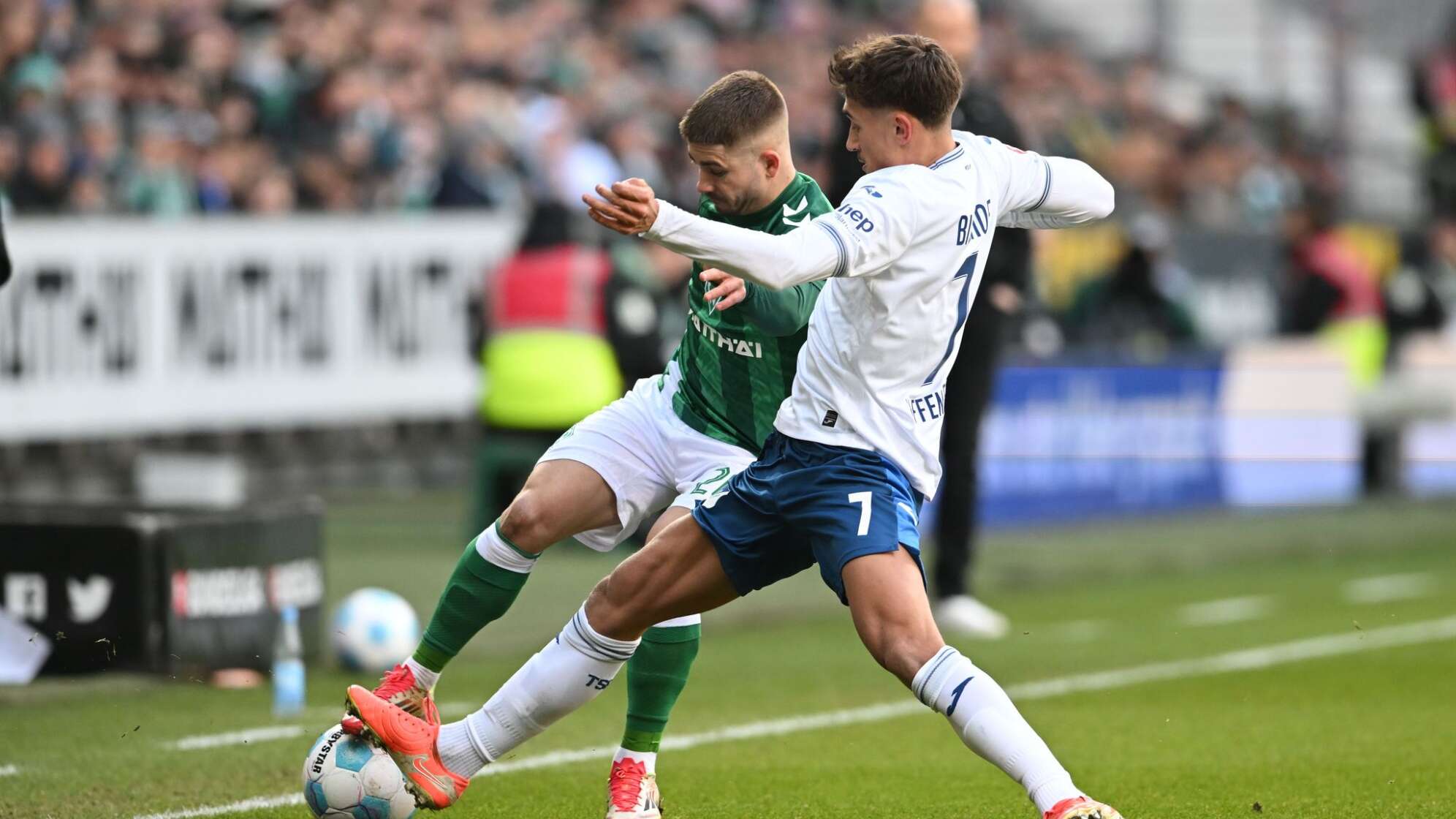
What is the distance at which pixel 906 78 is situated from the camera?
17.2 ft

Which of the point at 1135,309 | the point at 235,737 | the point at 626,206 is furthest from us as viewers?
the point at 1135,309

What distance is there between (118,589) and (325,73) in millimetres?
9514

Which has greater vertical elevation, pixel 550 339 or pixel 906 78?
pixel 906 78

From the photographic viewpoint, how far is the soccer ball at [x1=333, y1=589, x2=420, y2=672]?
885 cm

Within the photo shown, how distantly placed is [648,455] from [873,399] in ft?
3.32

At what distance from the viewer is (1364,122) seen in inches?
1080

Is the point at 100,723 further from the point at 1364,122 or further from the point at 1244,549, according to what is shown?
the point at 1364,122

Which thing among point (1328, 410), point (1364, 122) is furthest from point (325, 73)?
point (1364, 122)

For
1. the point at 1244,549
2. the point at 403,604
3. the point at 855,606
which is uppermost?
the point at 855,606

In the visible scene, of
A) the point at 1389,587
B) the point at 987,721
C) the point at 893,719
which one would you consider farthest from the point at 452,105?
the point at 987,721

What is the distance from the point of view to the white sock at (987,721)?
5016 mm

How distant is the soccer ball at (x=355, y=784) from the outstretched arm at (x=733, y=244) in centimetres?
161

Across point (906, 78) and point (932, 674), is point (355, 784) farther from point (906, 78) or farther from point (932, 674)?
point (906, 78)

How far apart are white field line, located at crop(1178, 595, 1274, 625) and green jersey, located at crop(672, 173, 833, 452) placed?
19.0 ft
